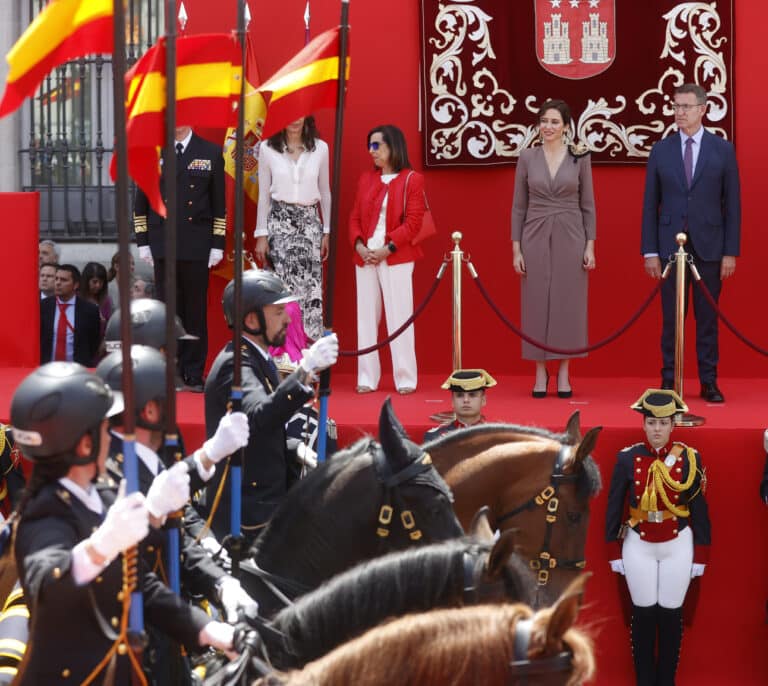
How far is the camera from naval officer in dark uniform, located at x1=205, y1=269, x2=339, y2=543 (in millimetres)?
5688

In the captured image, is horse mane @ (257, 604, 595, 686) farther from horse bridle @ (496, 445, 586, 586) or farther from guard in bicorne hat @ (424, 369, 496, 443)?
guard in bicorne hat @ (424, 369, 496, 443)

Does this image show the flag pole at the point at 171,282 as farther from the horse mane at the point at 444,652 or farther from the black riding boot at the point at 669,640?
the black riding boot at the point at 669,640

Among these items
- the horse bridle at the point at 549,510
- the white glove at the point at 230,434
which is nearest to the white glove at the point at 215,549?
the white glove at the point at 230,434

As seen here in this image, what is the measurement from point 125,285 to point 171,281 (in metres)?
0.44

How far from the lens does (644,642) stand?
26.2 feet

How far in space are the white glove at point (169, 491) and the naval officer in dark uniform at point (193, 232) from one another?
6132 millimetres

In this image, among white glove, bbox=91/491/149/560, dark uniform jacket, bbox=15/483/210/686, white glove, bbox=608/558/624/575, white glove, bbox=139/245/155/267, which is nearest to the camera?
white glove, bbox=91/491/149/560

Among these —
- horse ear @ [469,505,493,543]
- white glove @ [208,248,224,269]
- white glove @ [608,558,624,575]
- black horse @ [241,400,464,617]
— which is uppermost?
white glove @ [208,248,224,269]

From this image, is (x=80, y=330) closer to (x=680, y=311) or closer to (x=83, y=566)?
(x=680, y=311)

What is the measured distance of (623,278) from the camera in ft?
36.1

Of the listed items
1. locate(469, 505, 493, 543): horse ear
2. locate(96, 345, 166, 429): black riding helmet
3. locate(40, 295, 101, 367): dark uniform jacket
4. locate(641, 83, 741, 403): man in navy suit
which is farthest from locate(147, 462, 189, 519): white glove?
locate(40, 295, 101, 367): dark uniform jacket

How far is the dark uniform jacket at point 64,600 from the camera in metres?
3.50

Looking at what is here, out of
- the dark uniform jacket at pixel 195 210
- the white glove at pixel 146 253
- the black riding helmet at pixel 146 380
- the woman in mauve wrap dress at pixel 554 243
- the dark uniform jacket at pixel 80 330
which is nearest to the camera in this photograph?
the black riding helmet at pixel 146 380

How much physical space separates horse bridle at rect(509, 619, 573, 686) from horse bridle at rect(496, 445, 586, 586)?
10.4 feet
